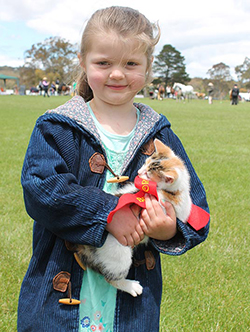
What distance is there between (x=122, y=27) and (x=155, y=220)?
93cm

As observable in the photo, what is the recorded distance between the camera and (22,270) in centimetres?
331

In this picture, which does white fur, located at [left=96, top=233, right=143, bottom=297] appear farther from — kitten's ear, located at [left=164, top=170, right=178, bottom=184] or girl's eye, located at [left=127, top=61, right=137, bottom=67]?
girl's eye, located at [left=127, top=61, right=137, bottom=67]

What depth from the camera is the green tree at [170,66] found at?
8600 cm

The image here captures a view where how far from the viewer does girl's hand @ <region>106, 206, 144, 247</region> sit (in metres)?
1.45

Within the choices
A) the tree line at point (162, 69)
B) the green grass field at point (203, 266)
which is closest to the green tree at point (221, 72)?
the tree line at point (162, 69)

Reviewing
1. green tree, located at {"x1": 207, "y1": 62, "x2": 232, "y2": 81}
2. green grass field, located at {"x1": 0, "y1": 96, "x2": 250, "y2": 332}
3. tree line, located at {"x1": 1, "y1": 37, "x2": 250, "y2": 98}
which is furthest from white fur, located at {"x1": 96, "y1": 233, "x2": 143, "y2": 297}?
green tree, located at {"x1": 207, "y1": 62, "x2": 232, "y2": 81}

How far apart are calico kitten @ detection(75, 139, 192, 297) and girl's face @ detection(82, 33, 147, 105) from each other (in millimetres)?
315

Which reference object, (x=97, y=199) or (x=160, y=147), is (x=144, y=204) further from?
(x=160, y=147)

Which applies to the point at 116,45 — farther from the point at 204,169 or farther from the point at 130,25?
the point at 204,169

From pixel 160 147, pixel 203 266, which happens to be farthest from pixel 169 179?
pixel 203 266

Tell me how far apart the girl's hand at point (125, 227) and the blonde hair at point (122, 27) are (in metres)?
0.82

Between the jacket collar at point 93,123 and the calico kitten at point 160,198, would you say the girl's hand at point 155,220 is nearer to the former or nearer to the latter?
the calico kitten at point 160,198

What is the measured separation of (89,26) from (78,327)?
4.81 ft

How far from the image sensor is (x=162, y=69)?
86.7 m
